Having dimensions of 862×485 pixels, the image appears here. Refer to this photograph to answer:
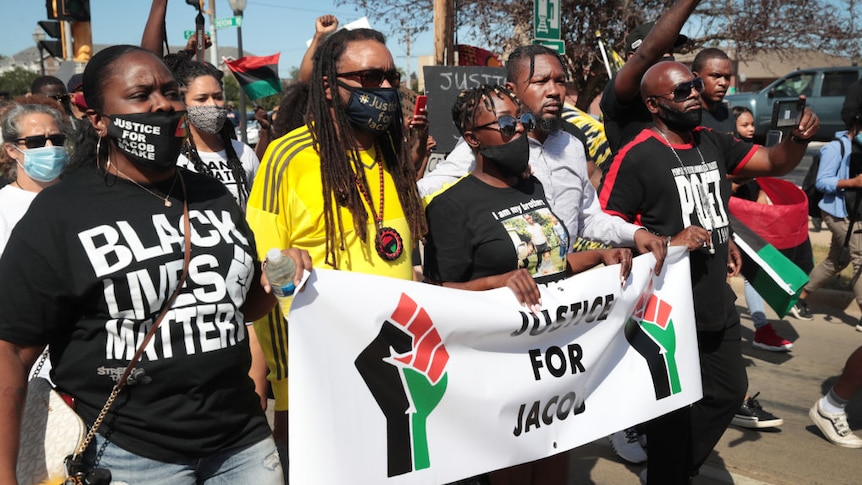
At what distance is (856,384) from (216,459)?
13.0 feet

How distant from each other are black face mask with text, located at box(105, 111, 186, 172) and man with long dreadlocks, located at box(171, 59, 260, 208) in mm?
2039

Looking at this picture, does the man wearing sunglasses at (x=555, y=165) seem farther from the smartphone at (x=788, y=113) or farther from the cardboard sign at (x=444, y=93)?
the cardboard sign at (x=444, y=93)

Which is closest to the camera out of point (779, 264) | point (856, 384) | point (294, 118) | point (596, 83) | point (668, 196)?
point (668, 196)

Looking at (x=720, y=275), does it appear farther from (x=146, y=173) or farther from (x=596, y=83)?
(x=596, y=83)

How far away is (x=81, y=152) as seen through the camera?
7.78ft

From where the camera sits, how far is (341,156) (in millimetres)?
2938

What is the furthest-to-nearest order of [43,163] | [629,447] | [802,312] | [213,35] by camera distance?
[213,35], [802,312], [629,447], [43,163]

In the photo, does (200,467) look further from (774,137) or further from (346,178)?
(774,137)

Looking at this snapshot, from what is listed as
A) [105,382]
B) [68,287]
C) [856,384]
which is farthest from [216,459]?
[856,384]

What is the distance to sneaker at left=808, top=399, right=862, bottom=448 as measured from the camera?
15.7 ft

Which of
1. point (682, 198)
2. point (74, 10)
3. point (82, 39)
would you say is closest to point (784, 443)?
point (682, 198)

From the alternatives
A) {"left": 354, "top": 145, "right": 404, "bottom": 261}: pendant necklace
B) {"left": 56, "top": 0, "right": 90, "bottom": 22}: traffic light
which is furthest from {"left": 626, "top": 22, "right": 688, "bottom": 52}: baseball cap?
{"left": 56, "top": 0, "right": 90, "bottom": 22}: traffic light

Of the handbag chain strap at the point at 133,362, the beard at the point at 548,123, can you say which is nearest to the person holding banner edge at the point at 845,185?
the beard at the point at 548,123

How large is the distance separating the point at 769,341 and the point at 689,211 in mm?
3714
